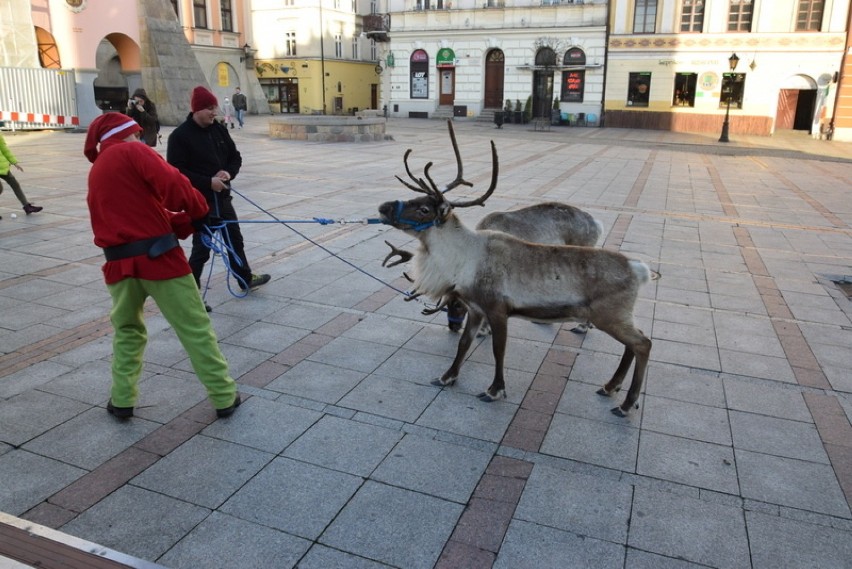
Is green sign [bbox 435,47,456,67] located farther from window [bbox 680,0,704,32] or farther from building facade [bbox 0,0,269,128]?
building facade [bbox 0,0,269,128]

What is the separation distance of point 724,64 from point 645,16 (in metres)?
4.89

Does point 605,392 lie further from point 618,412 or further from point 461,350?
point 461,350

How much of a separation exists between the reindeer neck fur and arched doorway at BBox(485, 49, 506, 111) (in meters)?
35.6

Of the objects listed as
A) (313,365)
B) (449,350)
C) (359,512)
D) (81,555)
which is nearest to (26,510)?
(81,555)

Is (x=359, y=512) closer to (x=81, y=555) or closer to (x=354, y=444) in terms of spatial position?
(x=354, y=444)

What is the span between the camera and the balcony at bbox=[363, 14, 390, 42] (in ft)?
149

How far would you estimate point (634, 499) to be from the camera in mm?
3824

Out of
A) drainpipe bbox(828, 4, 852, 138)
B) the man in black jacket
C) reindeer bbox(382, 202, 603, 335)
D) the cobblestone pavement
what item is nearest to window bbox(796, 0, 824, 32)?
drainpipe bbox(828, 4, 852, 138)

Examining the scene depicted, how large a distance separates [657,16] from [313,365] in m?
34.9

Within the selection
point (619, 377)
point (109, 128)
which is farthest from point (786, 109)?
point (109, 128)

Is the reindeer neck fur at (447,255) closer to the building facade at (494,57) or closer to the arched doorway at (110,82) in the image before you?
the arched doorway at (110,82)

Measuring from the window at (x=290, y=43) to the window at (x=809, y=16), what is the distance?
31.2 meters

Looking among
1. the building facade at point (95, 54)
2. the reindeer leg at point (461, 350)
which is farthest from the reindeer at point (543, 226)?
the building facade at point (95, 54)

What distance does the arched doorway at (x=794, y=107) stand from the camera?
32594 mm
